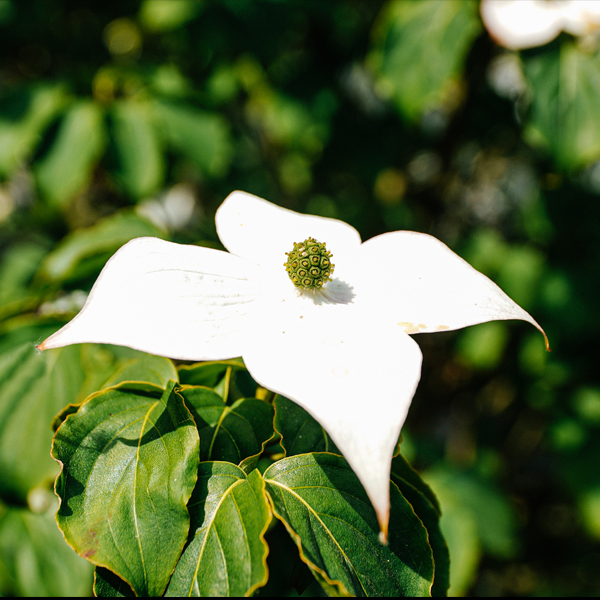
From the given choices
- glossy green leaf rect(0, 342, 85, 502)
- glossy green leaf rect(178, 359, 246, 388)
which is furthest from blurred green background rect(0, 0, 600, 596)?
glossy green leaf rect(178, 359, 246, 388)

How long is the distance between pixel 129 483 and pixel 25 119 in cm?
83

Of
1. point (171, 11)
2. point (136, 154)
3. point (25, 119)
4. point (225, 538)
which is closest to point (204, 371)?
point (225, 538)

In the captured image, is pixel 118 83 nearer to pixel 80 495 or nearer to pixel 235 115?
pixel 235 115

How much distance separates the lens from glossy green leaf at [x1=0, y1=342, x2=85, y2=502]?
47cm

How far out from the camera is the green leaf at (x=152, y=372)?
0.39 m

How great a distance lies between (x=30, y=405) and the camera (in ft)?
1.62

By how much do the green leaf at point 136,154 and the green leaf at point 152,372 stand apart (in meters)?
0.58

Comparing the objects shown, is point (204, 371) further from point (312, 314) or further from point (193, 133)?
point (193, 133)

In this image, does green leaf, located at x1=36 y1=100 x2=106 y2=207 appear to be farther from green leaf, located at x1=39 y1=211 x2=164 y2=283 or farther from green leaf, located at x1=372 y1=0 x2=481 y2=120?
green leaf, located at x1=372 y1=0 x2=481 y2=120

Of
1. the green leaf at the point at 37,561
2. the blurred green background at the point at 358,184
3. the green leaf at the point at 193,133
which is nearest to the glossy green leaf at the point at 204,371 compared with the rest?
the blurred green background at the point at 358,184

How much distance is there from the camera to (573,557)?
4.92 ft

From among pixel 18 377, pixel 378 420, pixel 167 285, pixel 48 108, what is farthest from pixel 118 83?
pixel 378 420

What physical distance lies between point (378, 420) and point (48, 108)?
3.02 feet

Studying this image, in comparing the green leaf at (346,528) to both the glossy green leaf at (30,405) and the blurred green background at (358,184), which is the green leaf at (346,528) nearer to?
the blurred green background at (358,184)
